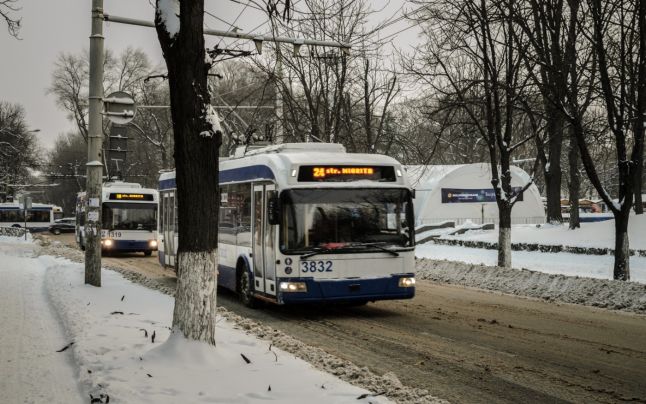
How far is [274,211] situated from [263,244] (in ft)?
3.80

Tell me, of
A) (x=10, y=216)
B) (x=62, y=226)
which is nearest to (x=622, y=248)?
(x=10, y=216)

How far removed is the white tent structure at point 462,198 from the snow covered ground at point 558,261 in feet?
42.6

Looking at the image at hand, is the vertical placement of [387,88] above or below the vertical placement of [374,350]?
above

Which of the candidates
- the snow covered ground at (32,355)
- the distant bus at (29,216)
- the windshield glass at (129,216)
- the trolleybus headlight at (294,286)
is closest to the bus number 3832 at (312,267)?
the trolleybus headlight at (294,286)

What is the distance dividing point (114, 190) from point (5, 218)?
41282mm

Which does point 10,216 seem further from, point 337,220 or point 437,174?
point 337,220

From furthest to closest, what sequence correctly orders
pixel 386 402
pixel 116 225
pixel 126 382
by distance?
1. pixel 116 225
2. pixel 126 382
3. pixel 386 402

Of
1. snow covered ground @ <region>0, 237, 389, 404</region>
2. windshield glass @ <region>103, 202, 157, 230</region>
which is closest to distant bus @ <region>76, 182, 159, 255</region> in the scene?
windshield glass @ <region>103, 202, 157, 230</region>

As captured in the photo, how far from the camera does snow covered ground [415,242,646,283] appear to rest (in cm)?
2131

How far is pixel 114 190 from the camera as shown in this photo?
104 ft

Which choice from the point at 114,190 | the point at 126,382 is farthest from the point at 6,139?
the point at 126,382

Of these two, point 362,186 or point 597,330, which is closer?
point 597,330

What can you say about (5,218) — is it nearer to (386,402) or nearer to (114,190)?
(114,190)

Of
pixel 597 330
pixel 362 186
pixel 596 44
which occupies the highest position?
pixel 596 44
